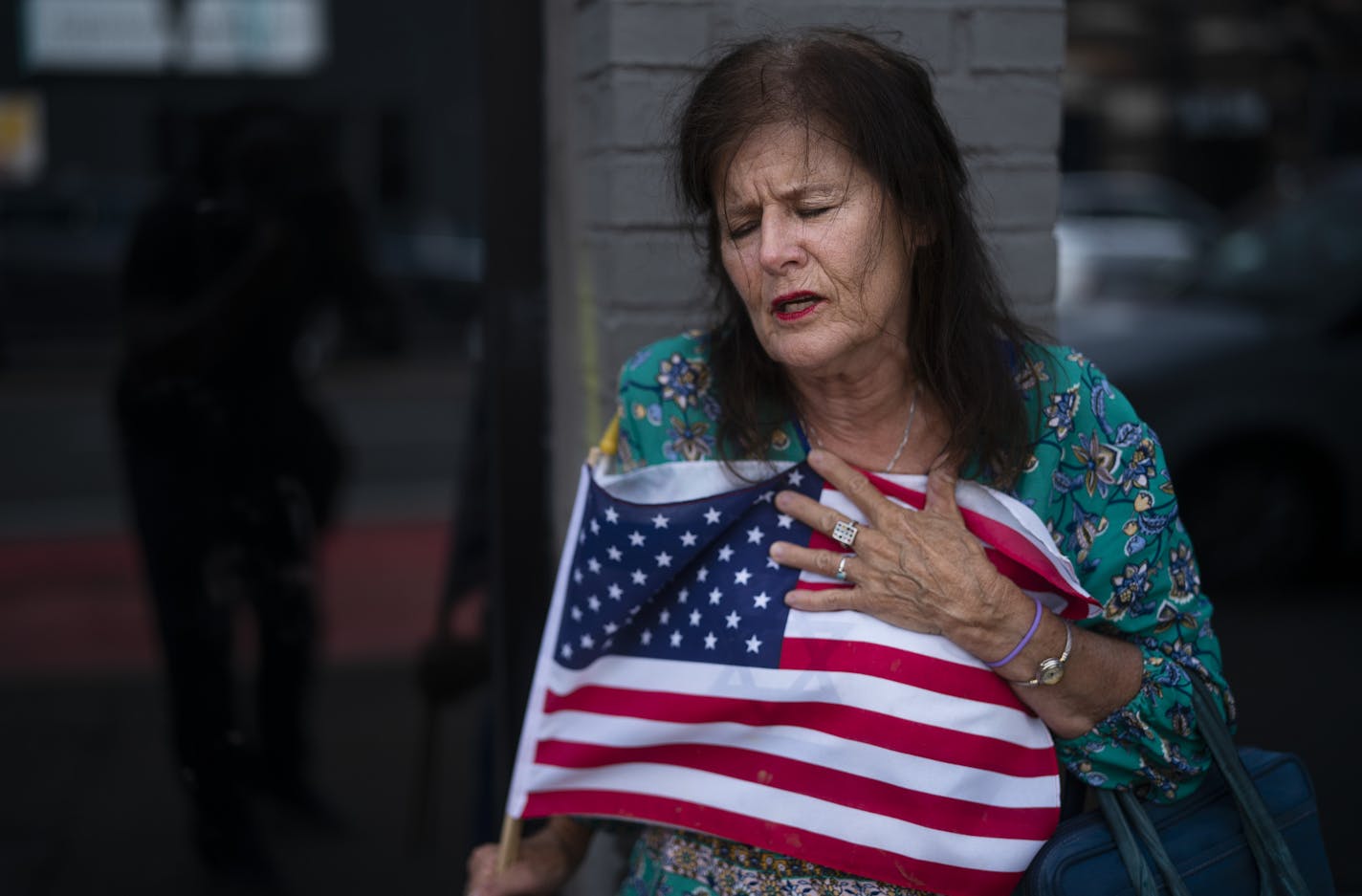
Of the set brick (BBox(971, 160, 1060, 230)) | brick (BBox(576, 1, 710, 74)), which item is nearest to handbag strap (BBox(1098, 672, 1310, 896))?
brick (BBox(971, 160, 1060, 230))

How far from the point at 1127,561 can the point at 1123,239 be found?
1598 cm

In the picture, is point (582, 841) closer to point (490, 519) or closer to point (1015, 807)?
point (1015, 807)

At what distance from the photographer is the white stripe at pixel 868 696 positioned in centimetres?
169

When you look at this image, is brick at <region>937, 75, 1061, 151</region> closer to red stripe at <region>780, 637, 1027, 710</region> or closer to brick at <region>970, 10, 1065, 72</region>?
brick at <region>970, 10, 1065, 72</region>

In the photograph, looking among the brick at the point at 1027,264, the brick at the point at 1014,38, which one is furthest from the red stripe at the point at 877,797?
the brick at the point at 1014,38

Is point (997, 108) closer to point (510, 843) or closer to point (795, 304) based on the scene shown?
point (795, 304)

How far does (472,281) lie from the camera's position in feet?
36.0

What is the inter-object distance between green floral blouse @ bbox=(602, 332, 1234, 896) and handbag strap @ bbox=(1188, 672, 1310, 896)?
25mm

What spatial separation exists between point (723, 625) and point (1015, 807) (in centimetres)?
43

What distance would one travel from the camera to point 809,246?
1715 millimetres

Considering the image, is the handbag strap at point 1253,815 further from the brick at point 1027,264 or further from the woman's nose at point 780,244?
the brick at point 1027,264

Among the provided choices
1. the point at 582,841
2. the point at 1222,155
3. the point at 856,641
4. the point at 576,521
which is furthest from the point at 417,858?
the point at 1222,155

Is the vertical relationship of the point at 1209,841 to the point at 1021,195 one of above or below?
below

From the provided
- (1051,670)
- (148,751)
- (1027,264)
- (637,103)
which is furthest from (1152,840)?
(148,751)
